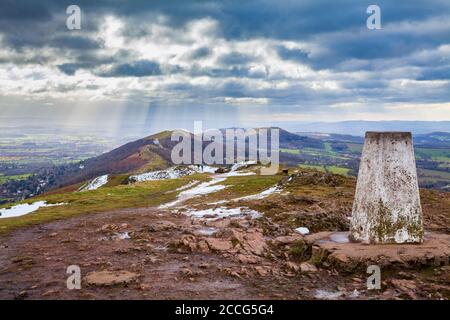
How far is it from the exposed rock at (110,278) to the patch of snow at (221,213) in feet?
42.1

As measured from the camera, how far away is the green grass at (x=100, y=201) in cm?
3183

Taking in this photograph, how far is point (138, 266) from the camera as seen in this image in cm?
1720

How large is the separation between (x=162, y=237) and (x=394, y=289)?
12.6 metres

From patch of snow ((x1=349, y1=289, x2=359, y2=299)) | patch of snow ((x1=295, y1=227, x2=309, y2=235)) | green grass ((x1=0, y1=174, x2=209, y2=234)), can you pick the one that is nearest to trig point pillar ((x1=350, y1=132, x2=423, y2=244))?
patch of snow ((x1=349, y1=289, x2=359, y2=299))

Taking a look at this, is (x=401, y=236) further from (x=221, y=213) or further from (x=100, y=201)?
(x=100, y=201)

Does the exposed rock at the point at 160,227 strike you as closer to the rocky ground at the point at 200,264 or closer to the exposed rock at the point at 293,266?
the rocky ground at the point at 200,264

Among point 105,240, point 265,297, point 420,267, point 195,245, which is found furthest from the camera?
point 105,240

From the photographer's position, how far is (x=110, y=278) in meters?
15.5

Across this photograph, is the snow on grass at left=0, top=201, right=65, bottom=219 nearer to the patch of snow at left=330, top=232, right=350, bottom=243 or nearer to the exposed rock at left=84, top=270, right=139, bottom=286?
the exposed rock at left=84, top=270, right=139, bottom=286

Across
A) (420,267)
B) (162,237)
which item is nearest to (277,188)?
(162,237)

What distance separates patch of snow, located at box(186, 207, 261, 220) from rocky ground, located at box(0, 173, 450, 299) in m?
0.79

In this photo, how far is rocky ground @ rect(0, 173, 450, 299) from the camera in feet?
47.2

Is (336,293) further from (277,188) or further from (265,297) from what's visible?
(277,188)

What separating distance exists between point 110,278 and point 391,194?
12558 mm
